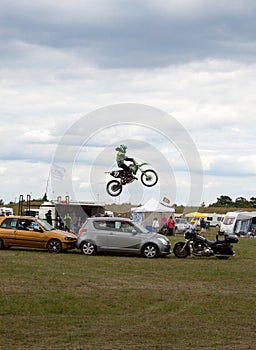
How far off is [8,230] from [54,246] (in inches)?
71.9

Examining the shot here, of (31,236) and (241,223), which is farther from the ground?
(241,223)

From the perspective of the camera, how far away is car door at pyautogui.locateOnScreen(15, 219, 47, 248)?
2536 cm

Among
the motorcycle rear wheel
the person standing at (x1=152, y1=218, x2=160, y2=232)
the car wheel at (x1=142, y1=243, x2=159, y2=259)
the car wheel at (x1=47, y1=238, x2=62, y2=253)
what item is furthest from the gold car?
the person standing at (x1=152, y1=218, x2=160, y2=232)

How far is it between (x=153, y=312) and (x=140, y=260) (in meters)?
11.1

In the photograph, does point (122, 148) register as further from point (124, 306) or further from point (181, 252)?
point (124, 306)

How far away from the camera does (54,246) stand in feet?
83.7

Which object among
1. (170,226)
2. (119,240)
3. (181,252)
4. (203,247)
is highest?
(170,226)

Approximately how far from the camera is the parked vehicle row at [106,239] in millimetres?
24469

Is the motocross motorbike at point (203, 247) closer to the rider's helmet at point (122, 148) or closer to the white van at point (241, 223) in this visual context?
the rider's helmet at point (122, 148)

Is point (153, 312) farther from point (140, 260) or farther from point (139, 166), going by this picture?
point (139, 166)

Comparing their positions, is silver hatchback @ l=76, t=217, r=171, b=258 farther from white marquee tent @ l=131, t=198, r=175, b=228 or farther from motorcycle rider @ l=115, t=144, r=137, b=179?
white marquee tent @ l=131, t=198, r=175, b=228

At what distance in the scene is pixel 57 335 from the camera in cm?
999

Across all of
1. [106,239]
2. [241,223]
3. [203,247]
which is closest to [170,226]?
[241,223]

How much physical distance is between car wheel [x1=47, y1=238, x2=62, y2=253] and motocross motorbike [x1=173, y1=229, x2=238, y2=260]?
14.1ft
